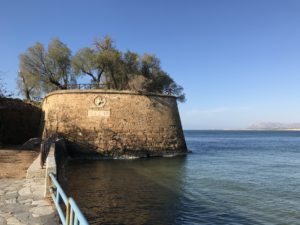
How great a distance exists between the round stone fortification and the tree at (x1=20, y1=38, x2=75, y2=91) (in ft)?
22.4

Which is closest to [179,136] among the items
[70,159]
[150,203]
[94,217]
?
[70,159]

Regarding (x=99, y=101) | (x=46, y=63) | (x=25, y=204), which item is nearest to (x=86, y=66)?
(x=46, y=63)

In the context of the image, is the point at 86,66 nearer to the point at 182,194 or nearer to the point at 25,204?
the point at 182,194

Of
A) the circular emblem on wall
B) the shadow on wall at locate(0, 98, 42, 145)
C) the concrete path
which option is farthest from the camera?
the shadow on wall at locate(0, 98, 42, 145)

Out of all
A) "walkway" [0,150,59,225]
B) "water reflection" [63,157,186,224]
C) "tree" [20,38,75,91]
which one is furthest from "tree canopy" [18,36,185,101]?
"walkway" [0,150,59,225]

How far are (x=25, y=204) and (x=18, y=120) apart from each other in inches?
920

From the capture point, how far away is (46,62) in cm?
3059

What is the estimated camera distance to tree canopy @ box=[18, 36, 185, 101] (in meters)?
29.6

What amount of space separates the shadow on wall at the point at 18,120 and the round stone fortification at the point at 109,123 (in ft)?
15.5

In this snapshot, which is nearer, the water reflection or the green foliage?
the water reflection

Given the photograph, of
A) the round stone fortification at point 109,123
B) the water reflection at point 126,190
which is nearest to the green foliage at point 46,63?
the round stone fortification at point 109,123

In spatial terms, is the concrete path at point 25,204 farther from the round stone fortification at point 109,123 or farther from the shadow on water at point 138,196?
the round stone fortification at point 109,123

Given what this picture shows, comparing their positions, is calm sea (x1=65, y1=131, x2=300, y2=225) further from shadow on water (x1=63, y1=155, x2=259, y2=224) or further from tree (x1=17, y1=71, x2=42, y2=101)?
tree (x1=17, y1=71, x2=42, y2=101)

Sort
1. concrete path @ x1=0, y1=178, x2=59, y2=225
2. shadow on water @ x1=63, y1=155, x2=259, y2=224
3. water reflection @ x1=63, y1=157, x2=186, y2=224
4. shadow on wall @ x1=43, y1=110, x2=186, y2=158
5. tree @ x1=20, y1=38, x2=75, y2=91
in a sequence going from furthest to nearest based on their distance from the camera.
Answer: tree @ x1=20, y1=38, x2=75, y2=91 < shadow on wall @ x1=43, y1=110, x2=186, y2=158 < water reflection @ x1=63, y1=157, x2=186, y2=224 < shadow on water @ x1=63, y1=155, x2=259, y2=224 < concrete path @ x1=0, y1=178, x2=59, y2=225
